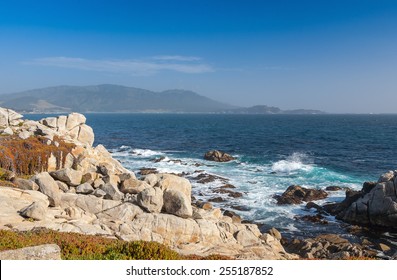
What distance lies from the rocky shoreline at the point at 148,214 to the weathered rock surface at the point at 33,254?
547cm

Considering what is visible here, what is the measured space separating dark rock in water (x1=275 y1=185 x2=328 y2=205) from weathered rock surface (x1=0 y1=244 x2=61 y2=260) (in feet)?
104

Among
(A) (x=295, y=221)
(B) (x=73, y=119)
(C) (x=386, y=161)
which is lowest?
(A) (x=295, y=221)

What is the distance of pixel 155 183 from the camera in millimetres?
27562

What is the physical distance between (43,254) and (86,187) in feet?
51.2

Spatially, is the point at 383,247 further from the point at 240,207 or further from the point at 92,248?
the point at 92,248

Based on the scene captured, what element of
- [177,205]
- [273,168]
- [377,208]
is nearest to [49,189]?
[177,205]

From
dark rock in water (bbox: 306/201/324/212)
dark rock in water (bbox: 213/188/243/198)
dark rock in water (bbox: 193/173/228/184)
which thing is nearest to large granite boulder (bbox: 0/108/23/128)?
dark rock in water (bbox: 193/173/228/184)

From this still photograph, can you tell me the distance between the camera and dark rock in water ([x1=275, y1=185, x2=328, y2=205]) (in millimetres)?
39000

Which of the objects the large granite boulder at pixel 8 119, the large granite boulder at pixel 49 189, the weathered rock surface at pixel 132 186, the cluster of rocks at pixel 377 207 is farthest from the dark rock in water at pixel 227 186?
the large granite boulder at pixel 8 119

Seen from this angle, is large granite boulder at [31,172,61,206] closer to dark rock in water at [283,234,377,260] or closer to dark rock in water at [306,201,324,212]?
dark rock in water at [283,234,377,260]

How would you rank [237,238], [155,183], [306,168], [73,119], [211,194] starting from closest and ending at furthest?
[237,238]
[155,183]
[211,194]
[73,119]
[306,168]
